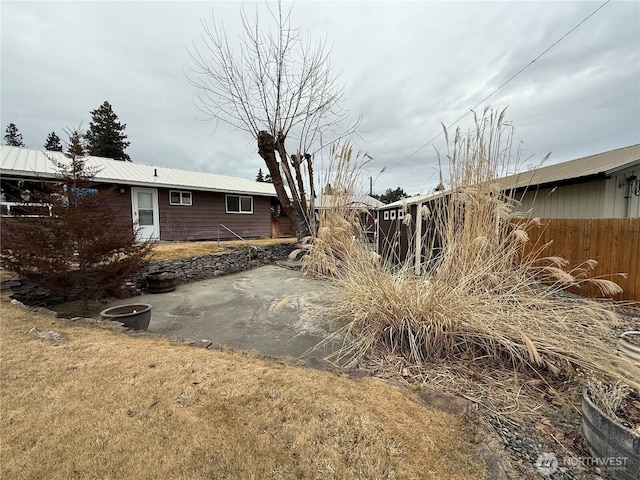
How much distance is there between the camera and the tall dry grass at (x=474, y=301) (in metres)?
2.07

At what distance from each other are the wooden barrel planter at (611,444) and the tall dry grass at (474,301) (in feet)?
1.35

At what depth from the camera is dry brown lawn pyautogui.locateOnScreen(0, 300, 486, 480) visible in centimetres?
124

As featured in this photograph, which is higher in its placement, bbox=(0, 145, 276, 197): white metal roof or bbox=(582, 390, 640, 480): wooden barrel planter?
bbox=(0, 145, 276, 197): white metal roof

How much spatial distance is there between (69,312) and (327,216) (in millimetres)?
4185

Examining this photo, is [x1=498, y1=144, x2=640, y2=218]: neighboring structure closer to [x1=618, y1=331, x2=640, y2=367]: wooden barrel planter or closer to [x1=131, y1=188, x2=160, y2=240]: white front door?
[x1=618, y1=331, x2=640, y2=367]: wooden barrel planter

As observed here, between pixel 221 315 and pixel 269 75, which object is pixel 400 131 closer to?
pixel 269 75

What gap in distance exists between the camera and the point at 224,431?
4.69 feet

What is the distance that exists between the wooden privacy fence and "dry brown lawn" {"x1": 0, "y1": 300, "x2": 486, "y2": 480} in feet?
12.0

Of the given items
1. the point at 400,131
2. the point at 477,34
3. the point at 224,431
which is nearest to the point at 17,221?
the point at 224,431

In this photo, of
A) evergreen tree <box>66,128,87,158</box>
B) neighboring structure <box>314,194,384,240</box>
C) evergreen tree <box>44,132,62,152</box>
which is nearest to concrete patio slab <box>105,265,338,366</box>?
neighboring structure <box>314,194,384,240</box>

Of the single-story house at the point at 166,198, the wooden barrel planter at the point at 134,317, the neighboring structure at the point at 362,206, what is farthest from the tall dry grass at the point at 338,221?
the single-story house at the point at 166,198

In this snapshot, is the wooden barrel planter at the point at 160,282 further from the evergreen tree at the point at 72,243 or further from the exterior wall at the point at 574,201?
the exterior wall at the point at 574,201

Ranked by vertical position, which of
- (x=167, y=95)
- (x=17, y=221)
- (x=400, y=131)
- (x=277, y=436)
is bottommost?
(x=277, y=436)

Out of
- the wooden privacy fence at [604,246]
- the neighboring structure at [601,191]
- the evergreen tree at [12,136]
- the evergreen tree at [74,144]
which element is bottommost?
the wooden privacy fence at [604,246]
